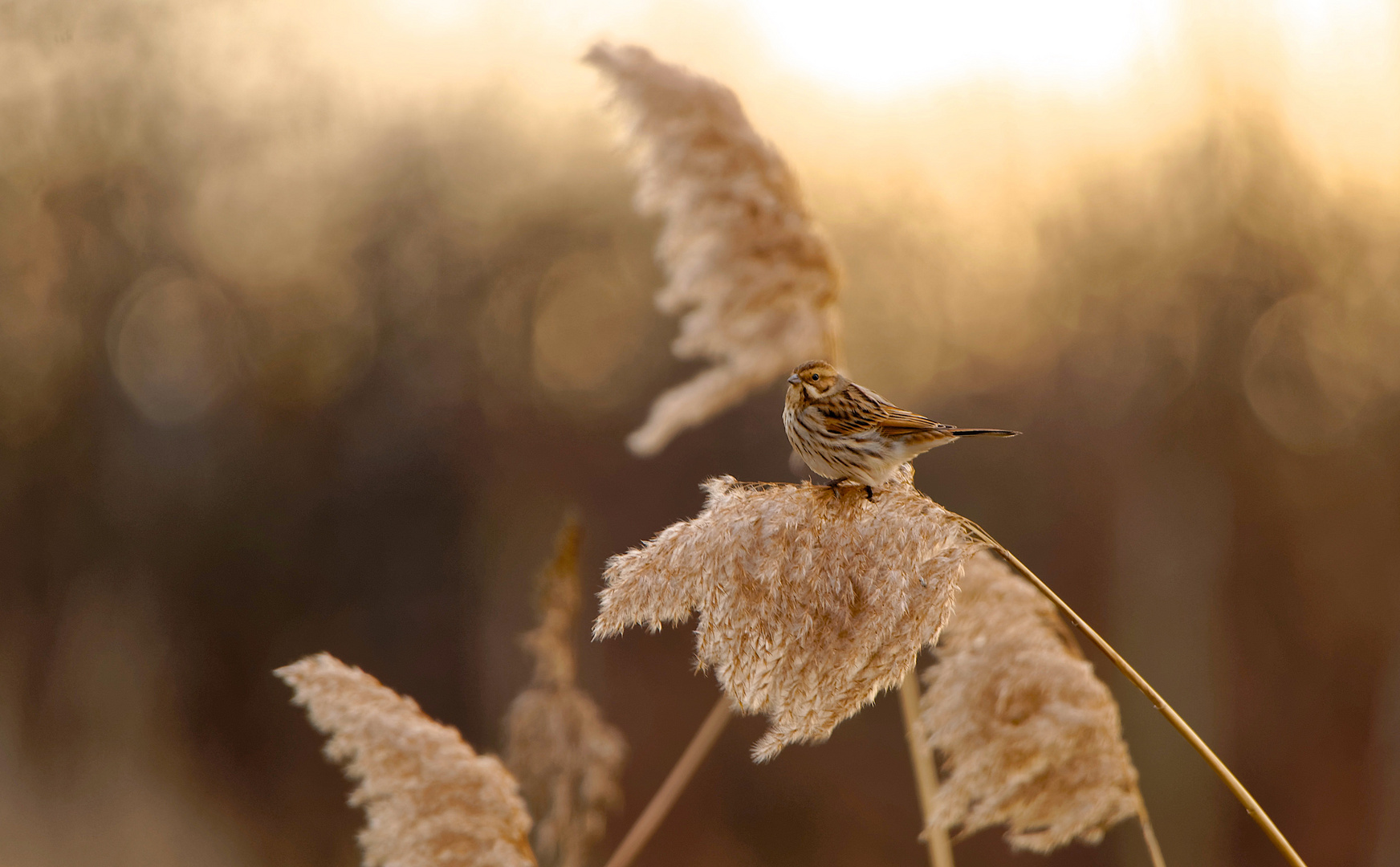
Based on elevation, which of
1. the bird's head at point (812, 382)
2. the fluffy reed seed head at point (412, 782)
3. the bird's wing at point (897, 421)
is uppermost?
the bird's head at point (812, 382)

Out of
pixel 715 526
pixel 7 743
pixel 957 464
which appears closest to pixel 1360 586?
pixel 957 464

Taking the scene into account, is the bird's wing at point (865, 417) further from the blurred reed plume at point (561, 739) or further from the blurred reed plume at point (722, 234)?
the blurred reed plume at point (561, 739)

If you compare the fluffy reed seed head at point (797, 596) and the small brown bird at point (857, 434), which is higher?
the small brown bird at point (857, 434)

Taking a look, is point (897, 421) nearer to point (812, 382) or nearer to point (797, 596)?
point (812, 382)

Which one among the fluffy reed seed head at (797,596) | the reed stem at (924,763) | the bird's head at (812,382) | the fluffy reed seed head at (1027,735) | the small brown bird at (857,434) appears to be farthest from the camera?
the bird's head at (812,382)

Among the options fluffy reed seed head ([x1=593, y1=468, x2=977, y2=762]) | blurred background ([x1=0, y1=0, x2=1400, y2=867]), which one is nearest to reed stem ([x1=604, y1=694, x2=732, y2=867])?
fluffy reed seed head ([x1=593, y1=468, x2=977, y2=762])

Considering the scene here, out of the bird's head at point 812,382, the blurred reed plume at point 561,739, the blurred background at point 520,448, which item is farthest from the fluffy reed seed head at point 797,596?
the blurred background at point 520,448
